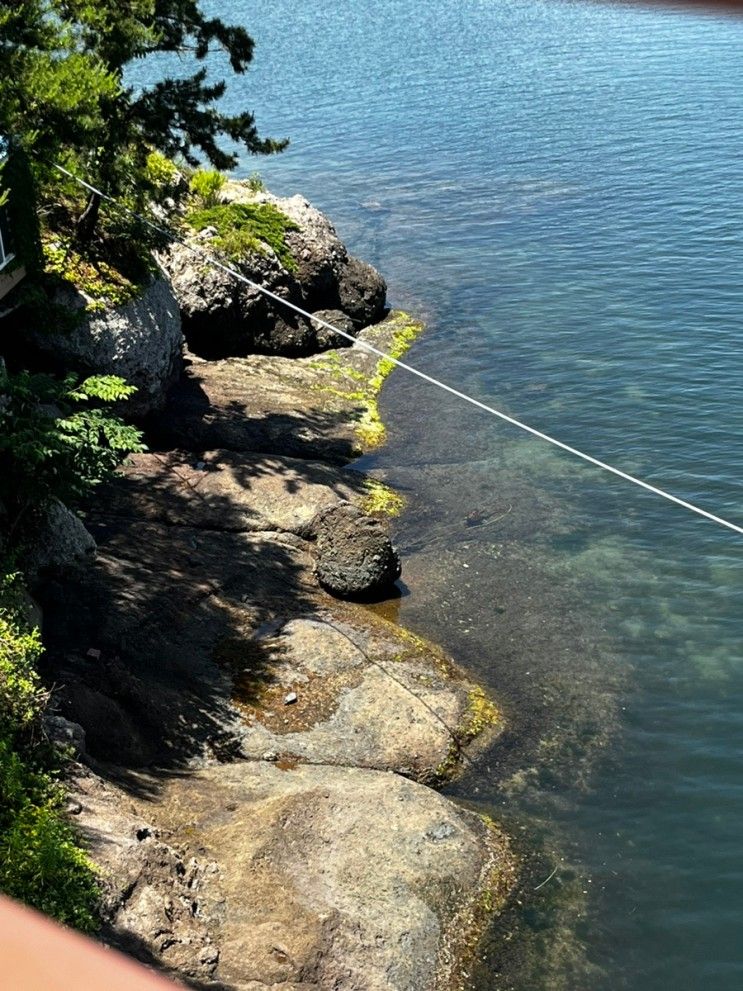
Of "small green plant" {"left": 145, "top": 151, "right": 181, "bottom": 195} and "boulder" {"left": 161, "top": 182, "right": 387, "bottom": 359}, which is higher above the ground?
"small green plant" {"left": 145, "top": 151, "right": 181, "bottom": 195}

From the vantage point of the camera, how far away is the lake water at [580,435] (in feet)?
46.5

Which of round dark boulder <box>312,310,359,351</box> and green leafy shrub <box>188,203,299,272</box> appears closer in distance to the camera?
green leafy shrub <box>188,203,299,272</box>

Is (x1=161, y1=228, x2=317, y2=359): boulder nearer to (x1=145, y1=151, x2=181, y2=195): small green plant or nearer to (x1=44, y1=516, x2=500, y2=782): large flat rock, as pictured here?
(x1=145, y1=151, x2=181, y2=195): small green plant

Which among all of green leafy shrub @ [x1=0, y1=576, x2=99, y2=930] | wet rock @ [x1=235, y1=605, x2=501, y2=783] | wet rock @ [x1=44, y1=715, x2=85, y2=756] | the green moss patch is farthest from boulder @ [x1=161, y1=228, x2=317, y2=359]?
wet rock @ [x1=44, y1=715, x2=85, y2=756]

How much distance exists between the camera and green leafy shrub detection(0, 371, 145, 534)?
1606 centimetres

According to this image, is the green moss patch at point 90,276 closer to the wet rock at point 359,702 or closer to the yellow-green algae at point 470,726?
the wet rock at point 359,702

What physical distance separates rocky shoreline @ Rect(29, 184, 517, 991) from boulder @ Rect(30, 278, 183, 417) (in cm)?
87

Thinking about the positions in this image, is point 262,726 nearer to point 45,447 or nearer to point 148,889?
point 148,889

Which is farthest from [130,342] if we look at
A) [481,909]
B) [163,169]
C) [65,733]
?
[481,909]

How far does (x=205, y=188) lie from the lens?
33031 millimetres

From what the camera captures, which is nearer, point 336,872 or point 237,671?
point 336,872

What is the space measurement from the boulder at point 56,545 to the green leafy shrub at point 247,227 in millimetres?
12897

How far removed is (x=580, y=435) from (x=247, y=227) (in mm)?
11981

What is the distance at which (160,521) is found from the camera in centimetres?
2117
